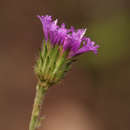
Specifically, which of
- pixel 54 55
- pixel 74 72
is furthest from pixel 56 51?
pixel 74 72

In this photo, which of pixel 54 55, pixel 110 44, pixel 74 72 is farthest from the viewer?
pixel 74 72

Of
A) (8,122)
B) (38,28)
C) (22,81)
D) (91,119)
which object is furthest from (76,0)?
(8,122)

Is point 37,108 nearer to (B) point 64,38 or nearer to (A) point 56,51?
(A) point 56,51

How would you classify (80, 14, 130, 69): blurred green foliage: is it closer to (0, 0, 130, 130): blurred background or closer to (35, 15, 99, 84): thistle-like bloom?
(0, 0, 130, 130): blurred background

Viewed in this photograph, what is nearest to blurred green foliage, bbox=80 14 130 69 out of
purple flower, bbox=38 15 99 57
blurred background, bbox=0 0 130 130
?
blurred background, bbox=0 0 130 130

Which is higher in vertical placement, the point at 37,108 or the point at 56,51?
the point at 56,51

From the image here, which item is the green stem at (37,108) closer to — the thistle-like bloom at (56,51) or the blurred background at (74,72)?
the thistle-like bloom at (56,51)

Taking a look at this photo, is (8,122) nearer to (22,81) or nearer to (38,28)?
(22,81)

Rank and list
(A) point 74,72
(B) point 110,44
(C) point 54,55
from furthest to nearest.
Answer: (A) point 74,72 < (B) point 110,44 < (C) point 54,55
